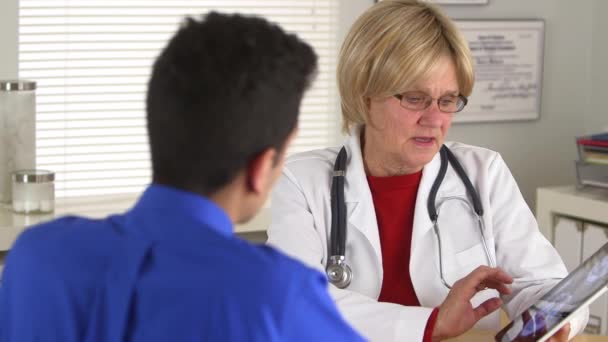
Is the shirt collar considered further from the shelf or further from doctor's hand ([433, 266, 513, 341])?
the shelf

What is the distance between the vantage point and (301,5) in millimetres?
3324

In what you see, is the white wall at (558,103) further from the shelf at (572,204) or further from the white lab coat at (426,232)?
the white lab coat at (426,232)

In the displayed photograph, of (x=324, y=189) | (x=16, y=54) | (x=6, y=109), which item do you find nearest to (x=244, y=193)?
(x=324, y=189)

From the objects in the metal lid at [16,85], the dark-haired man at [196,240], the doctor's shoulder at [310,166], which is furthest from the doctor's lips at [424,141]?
the metal lid at [16,85]

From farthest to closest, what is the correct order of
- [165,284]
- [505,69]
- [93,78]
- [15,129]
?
1. [505,69]
2. [93,78]
3. [15,129]
4. [165,284]

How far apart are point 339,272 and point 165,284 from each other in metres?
1.13

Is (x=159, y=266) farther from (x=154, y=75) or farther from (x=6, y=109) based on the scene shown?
(x=6, y=109)

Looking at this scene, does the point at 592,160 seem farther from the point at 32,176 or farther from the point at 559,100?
the point at 32,176

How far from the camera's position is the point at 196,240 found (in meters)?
0.87

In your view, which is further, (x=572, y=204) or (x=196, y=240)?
(x=572, y=204)

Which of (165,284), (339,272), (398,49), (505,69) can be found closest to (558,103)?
(505,69)

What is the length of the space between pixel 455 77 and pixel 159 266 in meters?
1.26

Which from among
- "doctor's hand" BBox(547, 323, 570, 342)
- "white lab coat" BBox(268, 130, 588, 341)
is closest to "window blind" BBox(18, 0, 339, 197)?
"white lab coat" BBox(268, 130, 588, 341)

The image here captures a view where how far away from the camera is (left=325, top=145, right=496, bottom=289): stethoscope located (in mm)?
1964
